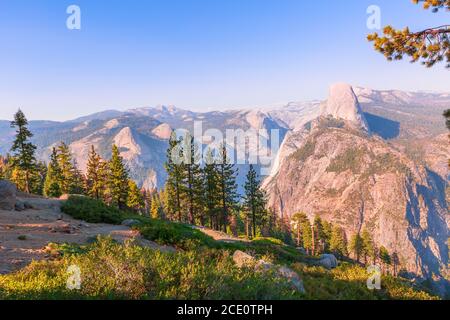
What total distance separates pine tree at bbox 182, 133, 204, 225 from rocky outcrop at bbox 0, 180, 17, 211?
23.2m

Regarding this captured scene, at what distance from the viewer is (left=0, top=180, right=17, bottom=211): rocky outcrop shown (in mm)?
20312

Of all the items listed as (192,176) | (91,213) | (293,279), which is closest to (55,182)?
(192,176)

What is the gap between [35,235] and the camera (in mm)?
14352

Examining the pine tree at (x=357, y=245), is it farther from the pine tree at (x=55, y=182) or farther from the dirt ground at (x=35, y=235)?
the dirt ground at (x=35, y=235)

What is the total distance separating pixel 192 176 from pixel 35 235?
1152 inches

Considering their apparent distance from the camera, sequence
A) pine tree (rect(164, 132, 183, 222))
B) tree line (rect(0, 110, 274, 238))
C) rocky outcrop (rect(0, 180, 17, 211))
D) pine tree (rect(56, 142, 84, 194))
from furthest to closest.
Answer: pine tree (rect(56, 142, 84, 194)), tree line (rect(0, 110, 274, 238)), pine tree (rect(164, 132, 183, 222)), rocky outcrop (rect(0, 180, 17, 211))

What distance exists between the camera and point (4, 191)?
2094 cm

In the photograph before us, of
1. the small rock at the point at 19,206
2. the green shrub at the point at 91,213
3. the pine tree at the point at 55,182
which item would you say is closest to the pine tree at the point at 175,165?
the green shrub at the point at 91,213

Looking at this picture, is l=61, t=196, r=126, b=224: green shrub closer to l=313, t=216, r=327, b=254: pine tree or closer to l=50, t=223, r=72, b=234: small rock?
l=50, t=223, r=72, b=234: small rock

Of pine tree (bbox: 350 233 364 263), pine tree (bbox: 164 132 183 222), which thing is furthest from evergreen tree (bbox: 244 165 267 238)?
pine tree (bbox: 350 233 364 263)

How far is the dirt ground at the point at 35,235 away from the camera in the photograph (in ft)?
35.8

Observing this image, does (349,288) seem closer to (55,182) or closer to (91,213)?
(91,213)

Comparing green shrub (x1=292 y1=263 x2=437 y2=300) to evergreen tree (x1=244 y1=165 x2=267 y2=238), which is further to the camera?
evergreen tree (x1=244 y1=165 x2=267 y2=238)
